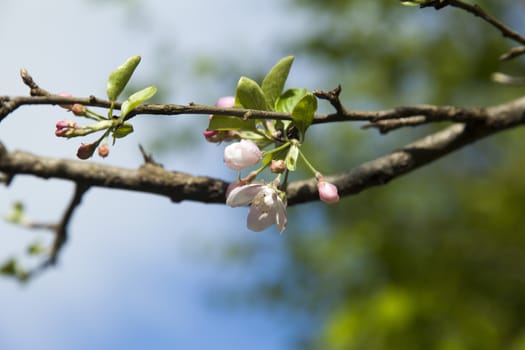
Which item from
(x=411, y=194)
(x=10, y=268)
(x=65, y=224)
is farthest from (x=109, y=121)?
(x=411, y=194)

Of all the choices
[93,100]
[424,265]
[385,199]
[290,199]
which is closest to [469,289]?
[424,265]

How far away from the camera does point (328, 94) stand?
955mm

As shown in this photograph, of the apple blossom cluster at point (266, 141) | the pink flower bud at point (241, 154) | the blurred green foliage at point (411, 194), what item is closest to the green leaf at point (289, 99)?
the apple blossom cluster at point (266, 141)

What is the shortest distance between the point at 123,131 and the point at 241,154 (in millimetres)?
187

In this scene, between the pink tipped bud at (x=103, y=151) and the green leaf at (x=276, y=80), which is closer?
the pink tipped bud at (x=103, y=151)

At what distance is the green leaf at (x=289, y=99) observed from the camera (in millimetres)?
1055

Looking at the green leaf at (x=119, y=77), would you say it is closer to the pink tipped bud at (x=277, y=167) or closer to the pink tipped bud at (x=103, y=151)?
the pink tipped bud at (x=103, y=151)

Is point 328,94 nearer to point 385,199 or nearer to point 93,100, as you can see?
point 93,100

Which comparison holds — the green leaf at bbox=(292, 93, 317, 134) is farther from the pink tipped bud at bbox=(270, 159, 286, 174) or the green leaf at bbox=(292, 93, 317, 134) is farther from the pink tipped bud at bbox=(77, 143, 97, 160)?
the pink tipped bud at bbox=(77, 143, 97, 160)

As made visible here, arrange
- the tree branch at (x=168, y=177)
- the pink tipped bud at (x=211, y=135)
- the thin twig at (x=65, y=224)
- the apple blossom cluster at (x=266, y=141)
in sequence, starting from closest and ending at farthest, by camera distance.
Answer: the apple blossom cluster at (x=266, y=141), the pink tipped bud at (x=211, y=135), the tree branch at (x=168, y=177), the thin twig at (x=65, y=224)

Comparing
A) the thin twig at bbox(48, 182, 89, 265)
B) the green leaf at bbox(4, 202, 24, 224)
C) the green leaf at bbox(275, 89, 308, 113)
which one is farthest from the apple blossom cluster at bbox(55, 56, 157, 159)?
the green leaf at bbox(4, 202, 24, 224)

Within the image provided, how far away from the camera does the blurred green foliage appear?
5.07m

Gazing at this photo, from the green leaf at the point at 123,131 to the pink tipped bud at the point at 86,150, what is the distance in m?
0.04

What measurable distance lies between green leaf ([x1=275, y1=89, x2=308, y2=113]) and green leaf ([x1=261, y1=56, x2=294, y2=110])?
0.03 metres
